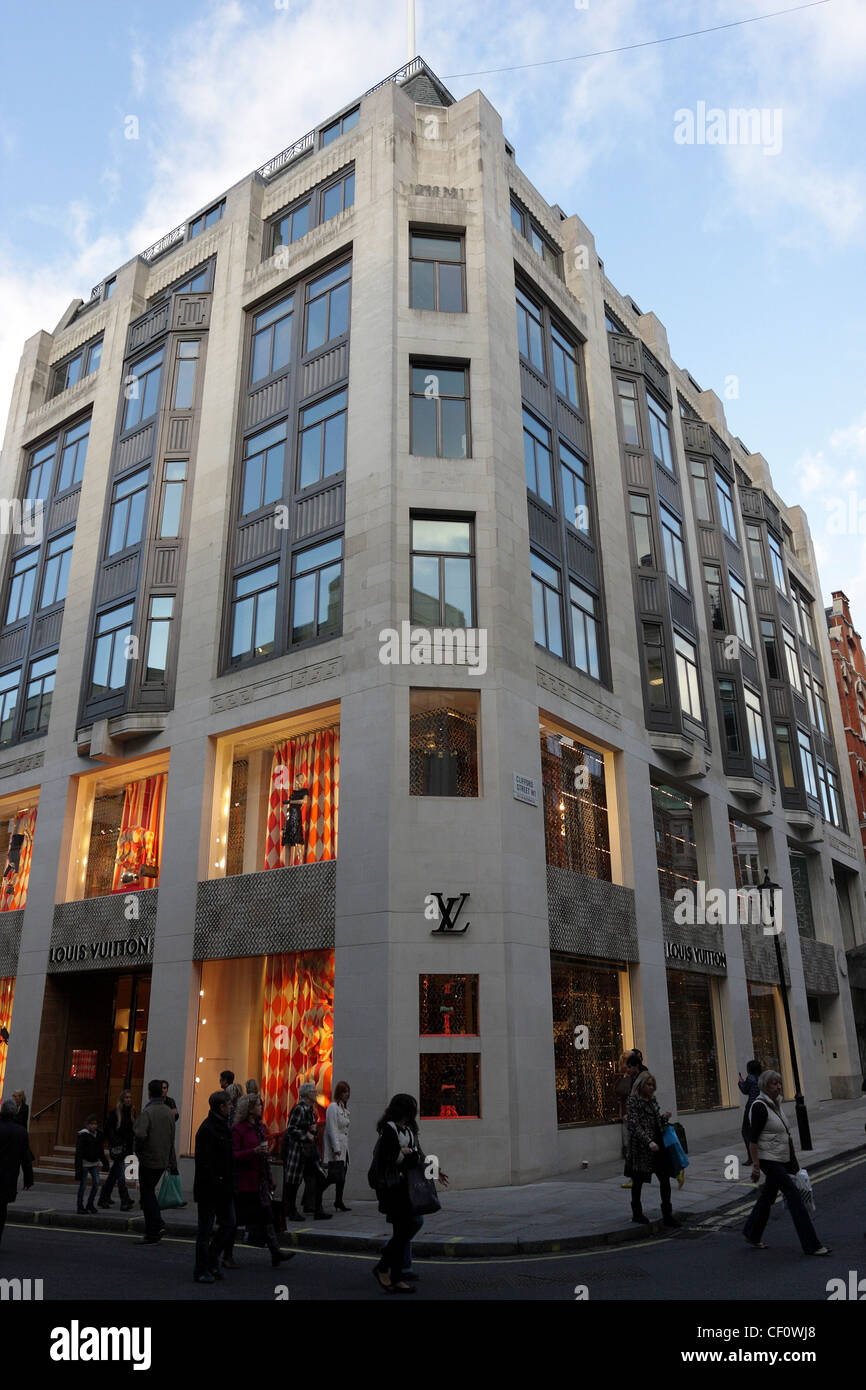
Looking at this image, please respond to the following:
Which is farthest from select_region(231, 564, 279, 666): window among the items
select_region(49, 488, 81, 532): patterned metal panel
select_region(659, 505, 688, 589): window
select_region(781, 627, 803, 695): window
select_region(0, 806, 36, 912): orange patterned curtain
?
select_region(781, 627, 803, 695): window

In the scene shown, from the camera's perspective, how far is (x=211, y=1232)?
9.88 m

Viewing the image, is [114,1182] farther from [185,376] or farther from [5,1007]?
[185,376]

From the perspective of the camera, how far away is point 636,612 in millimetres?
28094

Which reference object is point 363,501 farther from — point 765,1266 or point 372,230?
point 765,1266

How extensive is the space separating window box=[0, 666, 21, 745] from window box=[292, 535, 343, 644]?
1223 centimetres

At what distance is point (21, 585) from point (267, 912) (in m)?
17.8

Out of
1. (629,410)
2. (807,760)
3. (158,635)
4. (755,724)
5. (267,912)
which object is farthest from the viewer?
(807,760)

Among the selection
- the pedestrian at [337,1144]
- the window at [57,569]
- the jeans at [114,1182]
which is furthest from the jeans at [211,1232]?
the window at [57,569]

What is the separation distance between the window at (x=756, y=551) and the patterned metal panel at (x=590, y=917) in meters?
20.6

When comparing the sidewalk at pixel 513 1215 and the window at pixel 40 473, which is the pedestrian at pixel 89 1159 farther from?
the window at pixel 40 473

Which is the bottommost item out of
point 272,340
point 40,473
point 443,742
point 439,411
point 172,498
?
point 443,742

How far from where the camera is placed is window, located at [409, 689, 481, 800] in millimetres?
19453

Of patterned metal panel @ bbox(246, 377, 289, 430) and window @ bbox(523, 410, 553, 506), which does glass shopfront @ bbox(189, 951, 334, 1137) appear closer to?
window @ bbox(523, 410, 553, 506)

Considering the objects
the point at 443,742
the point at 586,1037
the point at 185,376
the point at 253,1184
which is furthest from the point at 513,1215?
the point at 185,376
